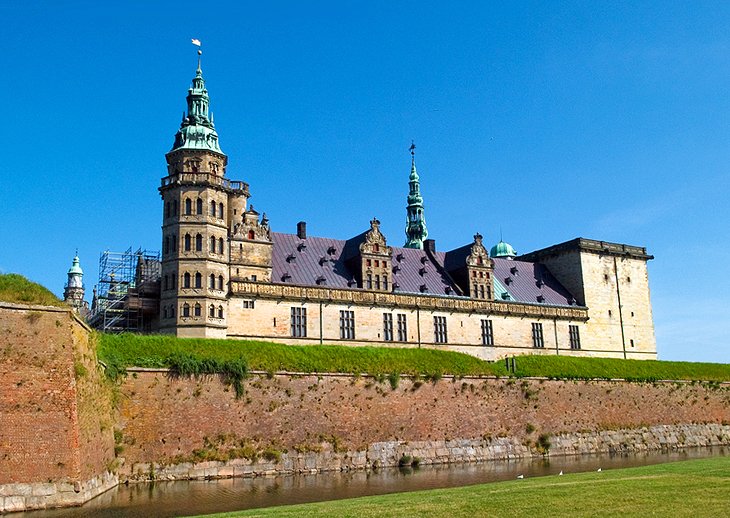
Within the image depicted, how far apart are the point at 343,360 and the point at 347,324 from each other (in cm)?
959

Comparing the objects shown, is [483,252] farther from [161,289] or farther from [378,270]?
[161,289]

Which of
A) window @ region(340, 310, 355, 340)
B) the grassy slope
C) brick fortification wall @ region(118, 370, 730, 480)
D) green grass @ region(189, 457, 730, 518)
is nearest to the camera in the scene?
green grass @ region(189, 457, 730, 518)

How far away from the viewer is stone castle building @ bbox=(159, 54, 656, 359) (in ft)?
145

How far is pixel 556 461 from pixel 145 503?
72.6ft

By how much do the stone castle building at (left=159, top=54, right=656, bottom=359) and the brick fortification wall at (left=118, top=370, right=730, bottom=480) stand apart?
8.43 meters

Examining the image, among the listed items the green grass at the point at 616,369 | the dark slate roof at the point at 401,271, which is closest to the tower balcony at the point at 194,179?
the dark slate roof at the point at 401,271

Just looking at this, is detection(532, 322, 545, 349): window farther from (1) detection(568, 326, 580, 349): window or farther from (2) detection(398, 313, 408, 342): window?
(2) detection(398, 313, 408, 342): window

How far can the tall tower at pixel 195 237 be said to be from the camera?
43.2 metres

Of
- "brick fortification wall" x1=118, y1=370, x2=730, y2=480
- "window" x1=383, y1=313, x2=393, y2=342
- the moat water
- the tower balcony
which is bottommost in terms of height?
the moat water

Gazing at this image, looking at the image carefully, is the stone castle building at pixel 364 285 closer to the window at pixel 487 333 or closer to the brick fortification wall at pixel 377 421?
the window at pixel 487 333

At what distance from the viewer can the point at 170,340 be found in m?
35.6

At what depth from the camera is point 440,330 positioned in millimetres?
52531

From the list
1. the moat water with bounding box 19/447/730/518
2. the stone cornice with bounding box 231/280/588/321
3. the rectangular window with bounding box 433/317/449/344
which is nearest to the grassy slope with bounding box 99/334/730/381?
the moat water with bounding box 19/447/730/518

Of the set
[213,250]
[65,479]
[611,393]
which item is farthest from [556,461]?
[65,479]
